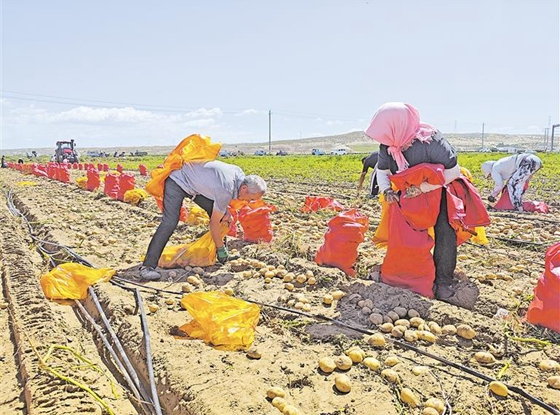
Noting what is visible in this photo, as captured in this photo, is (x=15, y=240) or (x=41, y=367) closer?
(x=41, y=367)

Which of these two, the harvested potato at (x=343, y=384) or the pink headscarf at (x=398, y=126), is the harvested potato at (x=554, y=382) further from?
the pink headscarf at (x=398, y=126)

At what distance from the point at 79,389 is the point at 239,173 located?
7.71 feet

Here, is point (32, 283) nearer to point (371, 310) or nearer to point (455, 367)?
point (371, 310)

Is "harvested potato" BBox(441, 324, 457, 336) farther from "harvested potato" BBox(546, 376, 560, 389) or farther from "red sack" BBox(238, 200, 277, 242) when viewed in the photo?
"red sack" BBox(238, 200, 277, 242)

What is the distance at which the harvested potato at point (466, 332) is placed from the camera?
2756 mm

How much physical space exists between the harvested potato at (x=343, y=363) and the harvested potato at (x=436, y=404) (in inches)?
17.5

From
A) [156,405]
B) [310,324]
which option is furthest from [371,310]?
[156,405]

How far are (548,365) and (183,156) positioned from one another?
3.09 meters

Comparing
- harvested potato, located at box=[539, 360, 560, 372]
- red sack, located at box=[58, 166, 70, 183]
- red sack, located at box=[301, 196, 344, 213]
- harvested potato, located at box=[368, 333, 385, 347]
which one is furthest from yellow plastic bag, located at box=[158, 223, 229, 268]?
red sack, located at box=[58, 166, 70, 183]

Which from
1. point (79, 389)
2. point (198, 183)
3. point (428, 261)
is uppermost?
point (198, 183)

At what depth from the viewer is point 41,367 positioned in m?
2.50

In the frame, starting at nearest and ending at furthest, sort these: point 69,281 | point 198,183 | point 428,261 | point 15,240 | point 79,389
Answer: point 79,389
point 428,261
point 69,281
point 198,183
point 15,240

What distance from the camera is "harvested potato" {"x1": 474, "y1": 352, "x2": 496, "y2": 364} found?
2479 millimetres

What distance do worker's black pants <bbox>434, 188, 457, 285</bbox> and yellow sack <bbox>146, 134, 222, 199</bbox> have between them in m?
1.99
